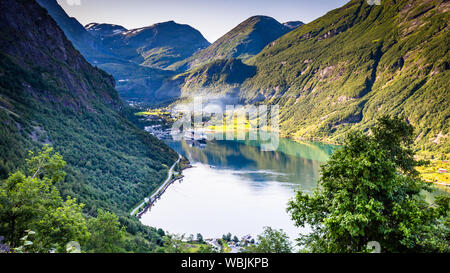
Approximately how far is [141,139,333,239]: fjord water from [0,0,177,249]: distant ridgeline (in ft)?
21.7

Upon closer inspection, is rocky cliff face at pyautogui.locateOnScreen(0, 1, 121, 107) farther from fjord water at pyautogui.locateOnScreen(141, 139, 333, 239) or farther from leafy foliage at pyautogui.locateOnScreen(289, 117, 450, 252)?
leafy foliage at pyautogui.locateOnScreen(289, 117, 450, 252)

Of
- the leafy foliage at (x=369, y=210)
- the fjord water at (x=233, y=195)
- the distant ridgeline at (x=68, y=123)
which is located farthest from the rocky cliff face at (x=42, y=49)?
the leafy foliage at (x=369, y=210)

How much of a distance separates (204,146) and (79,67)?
5340 cm

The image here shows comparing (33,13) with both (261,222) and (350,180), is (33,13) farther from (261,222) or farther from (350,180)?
(350,180)

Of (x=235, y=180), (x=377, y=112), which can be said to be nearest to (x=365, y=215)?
(x=235, y=180)

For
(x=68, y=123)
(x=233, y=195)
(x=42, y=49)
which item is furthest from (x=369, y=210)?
(x=42, y=49)

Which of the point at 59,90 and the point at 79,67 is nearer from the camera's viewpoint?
the point at 59,90

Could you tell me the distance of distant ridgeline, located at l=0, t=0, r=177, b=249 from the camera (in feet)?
129

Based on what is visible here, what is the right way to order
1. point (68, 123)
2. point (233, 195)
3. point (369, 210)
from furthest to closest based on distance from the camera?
point (68, 123)
point (233, 195)
point (369, 210)

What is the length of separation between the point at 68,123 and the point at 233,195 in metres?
37.1

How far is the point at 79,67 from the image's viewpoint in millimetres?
78938

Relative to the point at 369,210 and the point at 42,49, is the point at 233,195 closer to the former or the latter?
the point at 369,210

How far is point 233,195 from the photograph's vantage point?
5472cm

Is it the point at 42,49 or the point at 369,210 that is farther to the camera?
the point at 42,49
